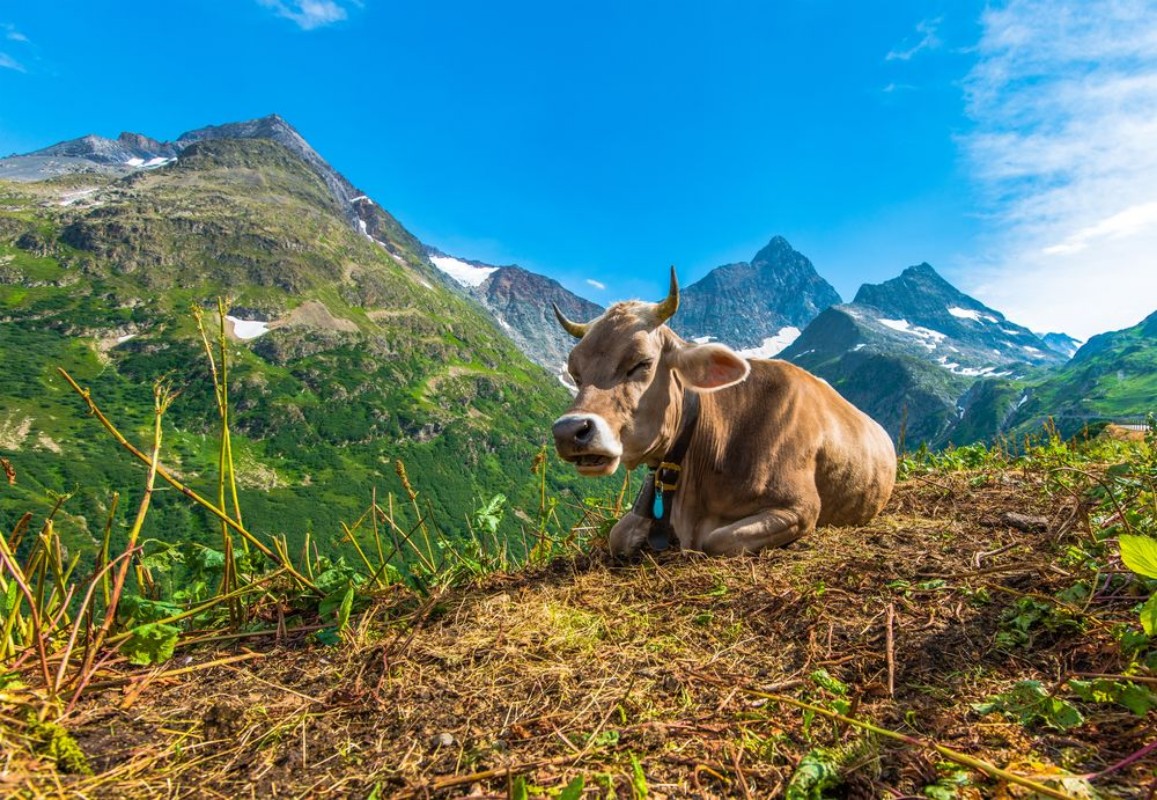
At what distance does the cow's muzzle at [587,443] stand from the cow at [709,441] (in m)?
0.07

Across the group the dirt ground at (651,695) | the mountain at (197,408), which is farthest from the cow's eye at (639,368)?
the mountain at (197,408)

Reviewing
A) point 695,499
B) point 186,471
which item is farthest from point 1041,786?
point 186,471

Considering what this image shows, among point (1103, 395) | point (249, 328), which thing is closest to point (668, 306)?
point (1103, 395)

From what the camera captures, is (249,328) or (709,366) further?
(249,328)

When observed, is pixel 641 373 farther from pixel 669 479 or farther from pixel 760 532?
pixel 760 532

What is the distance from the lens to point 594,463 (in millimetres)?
4441

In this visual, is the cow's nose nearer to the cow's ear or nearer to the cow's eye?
the cow's eye

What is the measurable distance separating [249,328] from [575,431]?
225586 mm

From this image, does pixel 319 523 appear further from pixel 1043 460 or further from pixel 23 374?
pixel 1043 460

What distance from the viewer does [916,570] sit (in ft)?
11.9

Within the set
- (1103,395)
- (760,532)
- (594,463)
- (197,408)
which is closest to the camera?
(594,463)

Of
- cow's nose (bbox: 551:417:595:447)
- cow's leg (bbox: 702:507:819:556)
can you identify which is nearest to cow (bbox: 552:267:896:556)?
cow's leg (bbox: 702:507:819:556)

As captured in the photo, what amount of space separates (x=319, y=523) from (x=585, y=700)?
452ft

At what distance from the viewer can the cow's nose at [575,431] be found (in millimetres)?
4238
